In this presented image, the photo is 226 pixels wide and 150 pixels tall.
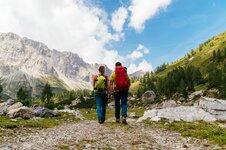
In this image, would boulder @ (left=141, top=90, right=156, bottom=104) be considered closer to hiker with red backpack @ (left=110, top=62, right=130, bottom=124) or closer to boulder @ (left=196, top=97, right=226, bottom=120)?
boulder @ (left=196, top=97, right=226, bottom=120)

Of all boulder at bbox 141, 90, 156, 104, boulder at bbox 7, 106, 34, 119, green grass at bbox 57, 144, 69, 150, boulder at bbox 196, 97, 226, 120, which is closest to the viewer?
green grass at bbox 57, 144, 69, 150

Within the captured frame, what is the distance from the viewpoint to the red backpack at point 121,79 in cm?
2716

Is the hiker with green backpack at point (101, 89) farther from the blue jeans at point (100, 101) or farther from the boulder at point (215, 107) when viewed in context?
the boulder at point (215, 107)

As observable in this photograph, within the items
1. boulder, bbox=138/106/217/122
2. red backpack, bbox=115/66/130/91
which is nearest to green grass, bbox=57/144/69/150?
red backpack, bbox=115/66/130/91

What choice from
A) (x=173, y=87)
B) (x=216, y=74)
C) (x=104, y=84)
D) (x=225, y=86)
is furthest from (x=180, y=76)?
(x=104, y=84)

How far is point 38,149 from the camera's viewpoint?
47.5ft

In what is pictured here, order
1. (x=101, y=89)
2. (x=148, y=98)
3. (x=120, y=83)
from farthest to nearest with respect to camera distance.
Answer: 1. (x=148, y=98)
2. (x=101, y=89)
3. (x=120, y=83)

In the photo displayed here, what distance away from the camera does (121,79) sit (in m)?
27.2

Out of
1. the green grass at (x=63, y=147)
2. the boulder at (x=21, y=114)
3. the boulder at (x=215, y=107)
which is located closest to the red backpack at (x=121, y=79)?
the green grass at (x=63, y=147)

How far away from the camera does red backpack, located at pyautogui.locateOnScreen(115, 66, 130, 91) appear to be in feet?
89.1

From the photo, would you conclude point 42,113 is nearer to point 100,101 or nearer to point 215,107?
point 100,101

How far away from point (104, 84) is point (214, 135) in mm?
11428

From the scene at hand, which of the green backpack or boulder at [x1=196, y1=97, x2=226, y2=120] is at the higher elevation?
the green backpack

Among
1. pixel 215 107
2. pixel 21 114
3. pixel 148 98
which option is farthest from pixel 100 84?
pixel 148 98
